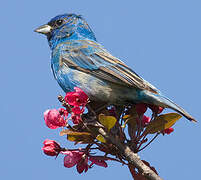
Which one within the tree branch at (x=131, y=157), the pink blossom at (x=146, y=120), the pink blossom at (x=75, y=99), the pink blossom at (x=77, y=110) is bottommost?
the tree branch at (x=131, y=157)

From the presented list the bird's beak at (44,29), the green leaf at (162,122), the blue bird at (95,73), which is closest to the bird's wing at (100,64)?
the blue bird at (95,73)

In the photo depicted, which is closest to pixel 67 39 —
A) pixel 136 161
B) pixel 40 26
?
pixel 40 26

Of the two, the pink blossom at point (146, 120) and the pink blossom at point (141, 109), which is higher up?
the pink blossom at point (141, 109)

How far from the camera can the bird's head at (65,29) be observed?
19.9 ft

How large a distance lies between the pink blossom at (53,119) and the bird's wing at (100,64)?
132cm

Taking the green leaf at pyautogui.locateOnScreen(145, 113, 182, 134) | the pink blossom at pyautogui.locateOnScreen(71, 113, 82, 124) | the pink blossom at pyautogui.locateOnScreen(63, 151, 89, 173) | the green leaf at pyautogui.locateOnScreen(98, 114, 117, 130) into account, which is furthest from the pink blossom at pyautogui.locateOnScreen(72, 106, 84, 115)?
the green leaf at pyautogui.locateOnScreen(145, 113, 182, 134)

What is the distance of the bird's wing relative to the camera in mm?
4607

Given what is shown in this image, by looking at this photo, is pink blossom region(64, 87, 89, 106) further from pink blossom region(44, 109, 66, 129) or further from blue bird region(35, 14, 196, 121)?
blue bird region(35, 14, 196, 121)

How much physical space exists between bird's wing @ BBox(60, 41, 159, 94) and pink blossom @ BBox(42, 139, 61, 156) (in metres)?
1.43

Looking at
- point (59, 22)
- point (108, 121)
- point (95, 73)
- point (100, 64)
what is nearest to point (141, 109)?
point (108, 121)

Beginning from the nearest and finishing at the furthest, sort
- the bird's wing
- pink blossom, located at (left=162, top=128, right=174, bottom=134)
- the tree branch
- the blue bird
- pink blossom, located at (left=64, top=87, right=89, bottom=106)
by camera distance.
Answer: the tree branch < pink blossom, located at (left=64, top=87, right=89, bottom=106) < pink blossom, located at (left=162, top=128, right=174, bottom=134) < the blue bird < the bird's wing

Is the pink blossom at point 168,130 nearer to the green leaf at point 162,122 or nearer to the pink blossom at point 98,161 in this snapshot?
the green leaf at point 162,122

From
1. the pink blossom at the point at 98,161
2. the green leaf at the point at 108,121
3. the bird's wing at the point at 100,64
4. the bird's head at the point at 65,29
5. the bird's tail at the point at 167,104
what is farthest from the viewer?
the bird's head at the point at 65,29

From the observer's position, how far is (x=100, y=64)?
5.07 meters
